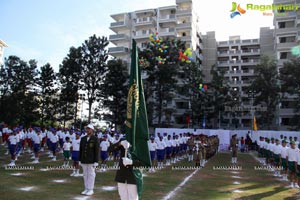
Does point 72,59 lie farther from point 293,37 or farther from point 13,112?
point 293,37

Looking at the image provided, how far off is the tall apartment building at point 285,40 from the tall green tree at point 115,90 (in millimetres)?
21915

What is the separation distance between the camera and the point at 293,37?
44.3 m

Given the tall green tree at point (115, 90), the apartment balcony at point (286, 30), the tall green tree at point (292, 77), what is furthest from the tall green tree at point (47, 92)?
the apartment balcony at point (286, 30)

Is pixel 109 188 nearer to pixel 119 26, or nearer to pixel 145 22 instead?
pixel 145 22

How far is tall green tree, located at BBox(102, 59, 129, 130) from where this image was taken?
37.4 meters

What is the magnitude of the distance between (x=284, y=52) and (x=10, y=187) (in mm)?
43723

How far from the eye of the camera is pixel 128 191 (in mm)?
5000

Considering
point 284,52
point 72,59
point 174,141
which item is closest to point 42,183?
point 174,141

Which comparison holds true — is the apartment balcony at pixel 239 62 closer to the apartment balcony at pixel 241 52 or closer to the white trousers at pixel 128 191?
the apartment balcony at pixel 241 52

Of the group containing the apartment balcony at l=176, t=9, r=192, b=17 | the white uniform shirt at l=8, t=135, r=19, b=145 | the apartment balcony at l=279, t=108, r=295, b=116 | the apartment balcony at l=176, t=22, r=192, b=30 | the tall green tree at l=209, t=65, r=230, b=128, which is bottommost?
the white uniform shirt at l=8, t=135, r=19, b=145

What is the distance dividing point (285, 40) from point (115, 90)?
26.6m

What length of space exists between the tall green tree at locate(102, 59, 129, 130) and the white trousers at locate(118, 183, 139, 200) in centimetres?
3246

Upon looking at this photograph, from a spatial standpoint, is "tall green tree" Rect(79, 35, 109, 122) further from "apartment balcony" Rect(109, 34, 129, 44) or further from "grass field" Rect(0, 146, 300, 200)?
"grass field" Rect(0, 146, 300, 200)

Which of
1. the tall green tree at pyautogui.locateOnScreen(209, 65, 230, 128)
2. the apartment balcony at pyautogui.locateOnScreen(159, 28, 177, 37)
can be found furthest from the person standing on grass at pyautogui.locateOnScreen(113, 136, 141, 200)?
the apartment balcony at pyautogui.locateOnScreen(159, 28, 177, 37)
